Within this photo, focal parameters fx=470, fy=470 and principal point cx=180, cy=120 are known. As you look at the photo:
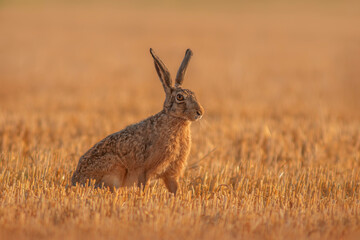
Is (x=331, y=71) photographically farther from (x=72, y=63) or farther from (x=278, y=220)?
(x=278, y=220)

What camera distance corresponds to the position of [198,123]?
7.32m

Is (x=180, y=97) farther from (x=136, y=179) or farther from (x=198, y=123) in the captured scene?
(x=136, y=179)

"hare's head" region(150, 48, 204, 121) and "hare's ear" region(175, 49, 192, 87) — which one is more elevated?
"hare's ear" region(175, 49, 192, 87)

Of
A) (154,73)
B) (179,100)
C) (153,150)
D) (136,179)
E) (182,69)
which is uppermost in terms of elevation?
(154,73)

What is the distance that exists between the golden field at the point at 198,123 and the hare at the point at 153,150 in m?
0.34

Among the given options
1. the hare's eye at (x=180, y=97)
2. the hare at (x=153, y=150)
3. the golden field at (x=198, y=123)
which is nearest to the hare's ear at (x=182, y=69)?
the hare at (x=153, y=150)

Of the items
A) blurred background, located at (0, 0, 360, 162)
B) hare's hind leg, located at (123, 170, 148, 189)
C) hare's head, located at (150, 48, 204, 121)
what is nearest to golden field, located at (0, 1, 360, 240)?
blurred background, located at (0, 0, 360, 162)

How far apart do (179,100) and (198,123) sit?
798 millimetres

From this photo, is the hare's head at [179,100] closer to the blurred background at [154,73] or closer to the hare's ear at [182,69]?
the hare's ear at [182,69]

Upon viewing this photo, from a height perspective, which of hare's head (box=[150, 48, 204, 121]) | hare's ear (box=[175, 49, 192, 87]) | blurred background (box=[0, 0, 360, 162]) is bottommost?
hare's head (box=[150, 48, 204, 121])

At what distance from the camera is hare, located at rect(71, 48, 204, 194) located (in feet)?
21.5

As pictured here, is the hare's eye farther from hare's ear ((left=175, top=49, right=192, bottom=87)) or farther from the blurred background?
the blurred background

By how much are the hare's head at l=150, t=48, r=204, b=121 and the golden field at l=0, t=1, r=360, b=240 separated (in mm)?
430

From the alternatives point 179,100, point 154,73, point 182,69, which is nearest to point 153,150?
point 179,100
